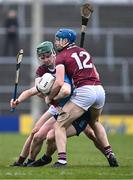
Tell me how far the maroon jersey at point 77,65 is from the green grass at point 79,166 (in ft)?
4.34

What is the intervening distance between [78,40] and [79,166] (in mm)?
21673

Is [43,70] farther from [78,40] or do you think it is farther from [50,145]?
[78,40]

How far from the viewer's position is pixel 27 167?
1470 centimetres

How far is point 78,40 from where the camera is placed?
3650cm

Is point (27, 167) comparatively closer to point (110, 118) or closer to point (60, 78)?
point (60, 78)

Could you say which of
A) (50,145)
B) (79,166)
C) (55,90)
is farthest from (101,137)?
(55,90)

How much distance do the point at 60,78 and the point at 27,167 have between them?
5.20 feet

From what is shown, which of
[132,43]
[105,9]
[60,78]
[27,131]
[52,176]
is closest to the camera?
[52,176]

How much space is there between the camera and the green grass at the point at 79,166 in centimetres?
1308

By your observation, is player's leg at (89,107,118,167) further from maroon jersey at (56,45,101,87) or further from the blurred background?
the blurred background

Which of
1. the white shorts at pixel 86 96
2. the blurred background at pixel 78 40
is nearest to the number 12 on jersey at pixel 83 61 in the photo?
the white shorts at pixel 86 96

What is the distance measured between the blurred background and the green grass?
9689 millimetres

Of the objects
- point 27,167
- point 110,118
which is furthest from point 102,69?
point 27,167

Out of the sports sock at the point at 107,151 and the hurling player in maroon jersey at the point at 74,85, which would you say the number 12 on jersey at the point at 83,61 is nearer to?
the hurling player in maroon jersey at the point at 74,85
